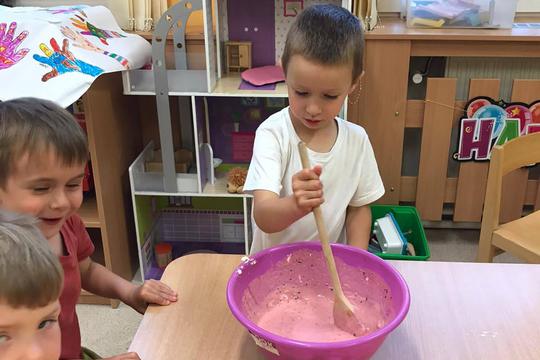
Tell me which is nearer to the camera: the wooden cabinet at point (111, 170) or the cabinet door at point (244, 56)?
the wooden cabinet at point (111, 170)

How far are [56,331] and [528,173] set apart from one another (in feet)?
6.76

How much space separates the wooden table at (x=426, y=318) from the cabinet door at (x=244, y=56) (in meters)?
1.22

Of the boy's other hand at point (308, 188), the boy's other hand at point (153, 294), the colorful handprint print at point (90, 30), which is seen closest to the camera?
the boy's other hand at point (308, 188)

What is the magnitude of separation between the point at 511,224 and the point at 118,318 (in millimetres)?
1383

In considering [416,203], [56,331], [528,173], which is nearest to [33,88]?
[56,331]

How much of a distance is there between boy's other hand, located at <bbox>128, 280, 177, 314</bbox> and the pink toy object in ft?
Result: 3.58

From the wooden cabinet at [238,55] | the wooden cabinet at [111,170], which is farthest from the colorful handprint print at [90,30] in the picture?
the wooden cabinet at [238,55]

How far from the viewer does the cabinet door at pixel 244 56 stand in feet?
6.79

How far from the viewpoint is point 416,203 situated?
7.36ft

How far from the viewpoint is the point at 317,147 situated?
1.11 metres

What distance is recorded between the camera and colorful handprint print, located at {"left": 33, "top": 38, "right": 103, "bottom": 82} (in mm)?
1508

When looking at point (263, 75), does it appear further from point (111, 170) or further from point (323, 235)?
point (323, 235)

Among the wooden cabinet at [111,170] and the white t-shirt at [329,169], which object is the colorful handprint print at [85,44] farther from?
the white t-shirt at [329,169]

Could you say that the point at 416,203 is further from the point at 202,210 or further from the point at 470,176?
the point at 202,210
